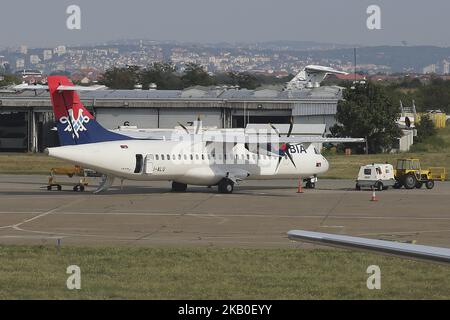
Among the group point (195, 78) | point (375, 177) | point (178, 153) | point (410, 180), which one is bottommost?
point (410, 180)

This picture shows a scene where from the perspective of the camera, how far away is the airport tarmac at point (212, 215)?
32938 millimetres

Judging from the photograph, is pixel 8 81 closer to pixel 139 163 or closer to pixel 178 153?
pixel 178 153

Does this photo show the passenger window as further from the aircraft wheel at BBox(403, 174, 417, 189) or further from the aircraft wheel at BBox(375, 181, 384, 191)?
the aircraft wheel at BBox(403, 174, 417, 189)

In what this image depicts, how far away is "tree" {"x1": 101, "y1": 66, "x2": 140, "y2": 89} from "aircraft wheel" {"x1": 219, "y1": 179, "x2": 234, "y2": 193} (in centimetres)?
8248

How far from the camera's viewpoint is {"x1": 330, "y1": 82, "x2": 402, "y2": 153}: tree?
3223 inches

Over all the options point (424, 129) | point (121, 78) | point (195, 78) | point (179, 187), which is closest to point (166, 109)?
point (424, 129)

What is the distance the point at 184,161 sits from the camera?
159 ft

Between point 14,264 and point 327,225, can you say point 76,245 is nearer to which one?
point 14,264

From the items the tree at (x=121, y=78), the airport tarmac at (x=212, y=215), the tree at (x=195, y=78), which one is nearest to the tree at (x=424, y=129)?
the tree at (x=195, y=78)

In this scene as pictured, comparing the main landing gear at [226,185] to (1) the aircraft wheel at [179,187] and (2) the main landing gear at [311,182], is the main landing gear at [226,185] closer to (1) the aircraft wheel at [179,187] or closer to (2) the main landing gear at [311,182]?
(1) the aircraft wheel at [179,187]

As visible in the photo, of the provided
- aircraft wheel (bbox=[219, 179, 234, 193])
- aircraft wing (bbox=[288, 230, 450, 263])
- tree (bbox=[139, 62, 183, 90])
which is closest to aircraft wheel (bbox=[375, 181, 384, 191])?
aircraft wheel (bbox=[219, 179, 234, 193])

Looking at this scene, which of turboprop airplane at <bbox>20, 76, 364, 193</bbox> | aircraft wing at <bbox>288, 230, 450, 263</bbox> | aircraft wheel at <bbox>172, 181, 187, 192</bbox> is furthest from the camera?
aircraft wheel at <bbox>172, 181, 187, 192</bbox>

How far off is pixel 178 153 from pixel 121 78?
294 ft
